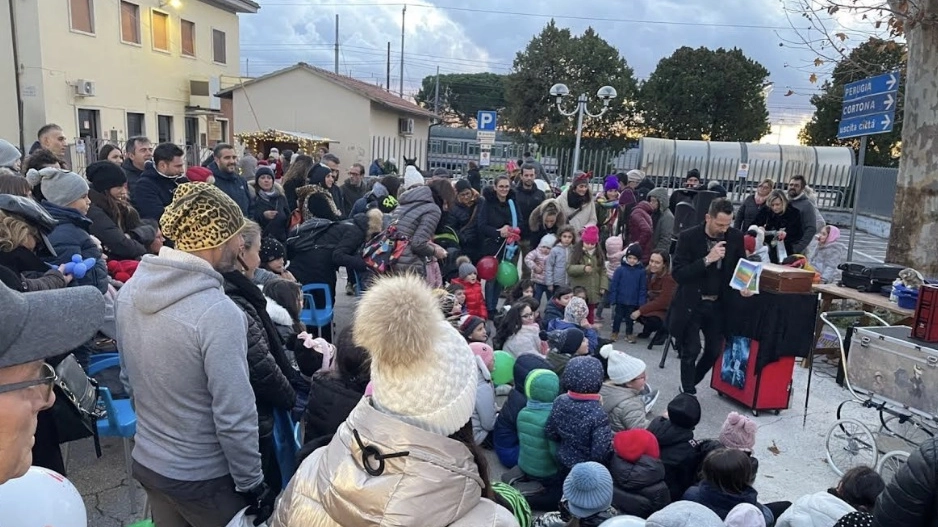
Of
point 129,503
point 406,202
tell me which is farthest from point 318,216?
point 129,503

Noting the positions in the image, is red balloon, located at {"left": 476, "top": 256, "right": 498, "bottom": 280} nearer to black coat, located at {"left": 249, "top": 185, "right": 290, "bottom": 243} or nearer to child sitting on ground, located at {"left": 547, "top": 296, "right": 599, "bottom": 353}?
child sitting on ground, located at {"left": 547, "top": 296, "right": 599, "bottom": 353}

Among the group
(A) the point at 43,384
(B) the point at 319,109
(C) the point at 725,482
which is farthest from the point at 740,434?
(B) the point at 319,109

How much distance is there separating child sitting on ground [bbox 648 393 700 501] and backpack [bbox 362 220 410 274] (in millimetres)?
3090

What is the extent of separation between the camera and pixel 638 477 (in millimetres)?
3188

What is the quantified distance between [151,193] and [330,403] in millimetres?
3741

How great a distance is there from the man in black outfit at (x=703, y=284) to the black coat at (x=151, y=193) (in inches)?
186

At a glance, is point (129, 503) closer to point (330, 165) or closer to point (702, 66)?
point (330, 165)

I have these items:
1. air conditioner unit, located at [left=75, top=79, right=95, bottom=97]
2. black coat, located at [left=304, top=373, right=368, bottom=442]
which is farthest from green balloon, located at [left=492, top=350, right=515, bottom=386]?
air conditioner unit, located at [left=75, top=79, right=95, bottom=97]

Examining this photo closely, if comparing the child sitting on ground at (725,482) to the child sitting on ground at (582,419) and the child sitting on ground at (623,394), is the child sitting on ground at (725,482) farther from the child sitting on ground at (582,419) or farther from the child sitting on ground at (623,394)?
the child sitting on ground at (623,394)

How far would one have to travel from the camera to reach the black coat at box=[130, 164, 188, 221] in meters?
5.48

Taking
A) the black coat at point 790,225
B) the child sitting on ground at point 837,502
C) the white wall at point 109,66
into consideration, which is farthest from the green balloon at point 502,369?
the white wall at point 109,66

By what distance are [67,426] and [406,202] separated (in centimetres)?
391

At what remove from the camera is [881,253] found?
16.4 meters

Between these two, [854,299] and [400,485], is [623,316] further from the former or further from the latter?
[400,485]
